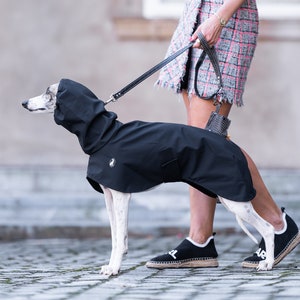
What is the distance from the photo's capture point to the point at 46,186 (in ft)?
Answer: 30.1

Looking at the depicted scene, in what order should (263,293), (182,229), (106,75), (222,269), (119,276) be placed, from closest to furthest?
(263,293)
(119,276)
(222,269)
(182,229)
(106,75)

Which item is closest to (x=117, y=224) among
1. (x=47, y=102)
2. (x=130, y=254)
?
(x=47, y=102)

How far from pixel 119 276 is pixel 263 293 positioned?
938 millimetres

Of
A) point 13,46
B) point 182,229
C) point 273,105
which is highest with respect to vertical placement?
point 13,46

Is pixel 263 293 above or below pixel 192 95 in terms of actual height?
below

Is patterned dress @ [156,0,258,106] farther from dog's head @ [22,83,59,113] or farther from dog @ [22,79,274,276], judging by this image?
dog's head @ [22,83,59,113]

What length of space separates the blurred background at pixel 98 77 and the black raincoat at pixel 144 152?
3.60m

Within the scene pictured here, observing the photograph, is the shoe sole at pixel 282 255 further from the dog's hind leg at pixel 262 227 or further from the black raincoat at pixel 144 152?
the black raincoat at pixel 144 152

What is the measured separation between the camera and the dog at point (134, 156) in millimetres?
5379

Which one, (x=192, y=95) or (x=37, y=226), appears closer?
(x=192, y=95)

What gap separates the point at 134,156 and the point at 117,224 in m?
0.33

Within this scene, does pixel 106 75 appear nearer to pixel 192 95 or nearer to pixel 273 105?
pixel 273 105

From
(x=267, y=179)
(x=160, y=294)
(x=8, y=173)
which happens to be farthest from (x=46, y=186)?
(x=160, y=294)

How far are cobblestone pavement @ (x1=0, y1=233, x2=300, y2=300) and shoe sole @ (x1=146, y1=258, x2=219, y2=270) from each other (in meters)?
0.04
